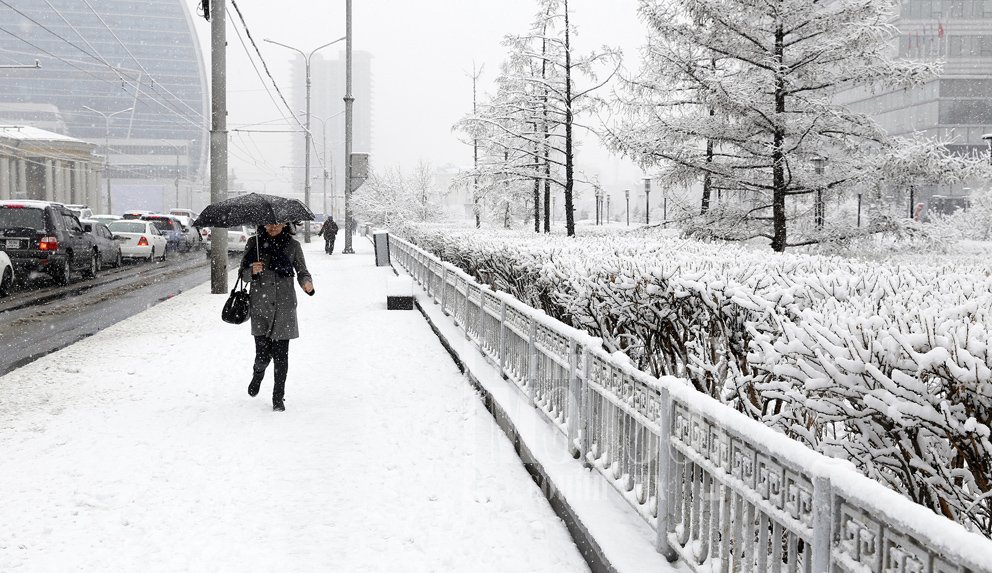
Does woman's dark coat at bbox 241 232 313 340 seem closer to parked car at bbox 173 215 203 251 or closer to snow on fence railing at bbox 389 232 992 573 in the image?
snow on fence railing at bbox 389 232 992 573

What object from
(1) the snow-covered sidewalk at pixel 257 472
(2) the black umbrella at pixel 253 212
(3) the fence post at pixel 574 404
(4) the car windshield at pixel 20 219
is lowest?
(1) the snow-covered sidewalk at pixel 257 472

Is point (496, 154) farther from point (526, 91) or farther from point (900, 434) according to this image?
point (900, 434)

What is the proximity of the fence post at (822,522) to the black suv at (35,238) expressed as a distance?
20.1 meters

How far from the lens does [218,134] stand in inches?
672

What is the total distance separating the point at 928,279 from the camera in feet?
16.1

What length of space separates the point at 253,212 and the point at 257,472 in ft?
8.85

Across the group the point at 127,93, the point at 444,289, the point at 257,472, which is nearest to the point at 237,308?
the point at 257,472

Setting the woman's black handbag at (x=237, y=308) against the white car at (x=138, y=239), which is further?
the white car at (x=138, y=239)

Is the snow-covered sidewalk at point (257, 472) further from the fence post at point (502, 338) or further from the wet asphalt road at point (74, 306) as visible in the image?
the wet asphalt road at point (74, 306)

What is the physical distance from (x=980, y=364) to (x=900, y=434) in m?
0.43

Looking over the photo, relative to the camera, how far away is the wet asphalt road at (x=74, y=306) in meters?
11.2

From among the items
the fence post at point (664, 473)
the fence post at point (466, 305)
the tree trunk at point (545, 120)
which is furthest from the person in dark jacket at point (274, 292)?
the tree trunk at point (545, 120)

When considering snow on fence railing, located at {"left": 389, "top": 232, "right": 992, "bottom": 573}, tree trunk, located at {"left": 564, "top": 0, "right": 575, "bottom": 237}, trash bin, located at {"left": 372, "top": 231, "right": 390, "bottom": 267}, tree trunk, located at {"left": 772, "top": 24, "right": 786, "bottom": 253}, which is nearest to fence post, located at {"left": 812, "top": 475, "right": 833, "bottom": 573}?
snow on fence railing, located at {"left": 389, "top": 232, "right": 992, "bottom": 573}

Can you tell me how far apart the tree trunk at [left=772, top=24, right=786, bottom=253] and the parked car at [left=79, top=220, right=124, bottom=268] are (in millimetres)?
17755
